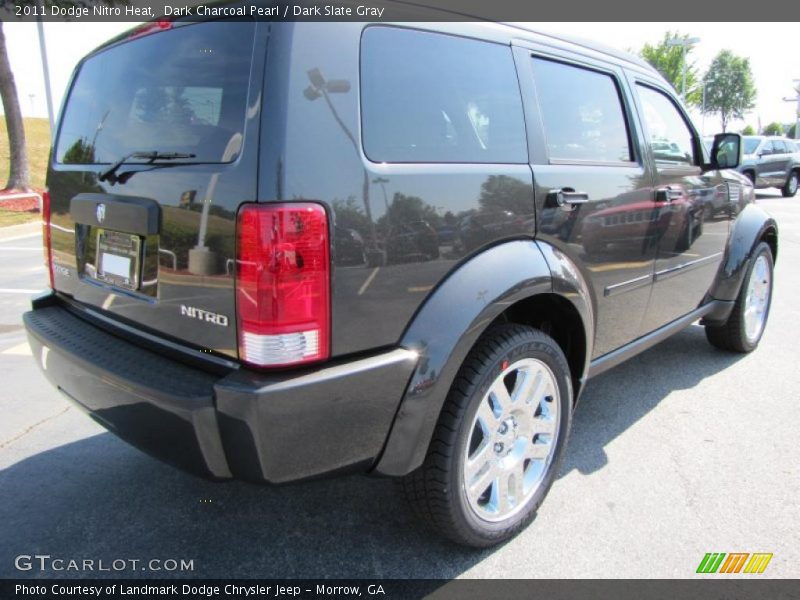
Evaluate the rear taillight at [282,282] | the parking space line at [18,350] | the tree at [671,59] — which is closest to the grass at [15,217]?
the parking space line at [18,350]

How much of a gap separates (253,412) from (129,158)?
1.02 meters

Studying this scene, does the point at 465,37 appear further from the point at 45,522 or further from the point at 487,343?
the point at 45,522

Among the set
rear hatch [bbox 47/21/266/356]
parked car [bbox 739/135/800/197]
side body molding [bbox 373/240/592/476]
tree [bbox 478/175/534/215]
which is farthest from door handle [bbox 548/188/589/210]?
parked car [bbox 739/135/800/197]

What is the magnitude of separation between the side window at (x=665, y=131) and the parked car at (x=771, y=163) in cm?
1597

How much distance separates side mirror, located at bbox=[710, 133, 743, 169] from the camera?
3.54 metres

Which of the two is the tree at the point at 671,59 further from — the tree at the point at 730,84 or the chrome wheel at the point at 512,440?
the chrome wheel at the point at 512,440

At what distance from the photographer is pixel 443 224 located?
187 cm

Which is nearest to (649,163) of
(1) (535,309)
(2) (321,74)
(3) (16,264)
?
(1) (535,309)

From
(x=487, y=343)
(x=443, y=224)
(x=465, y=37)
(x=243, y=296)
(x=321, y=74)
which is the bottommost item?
(x=487, y=343)

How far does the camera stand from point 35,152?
2909cm

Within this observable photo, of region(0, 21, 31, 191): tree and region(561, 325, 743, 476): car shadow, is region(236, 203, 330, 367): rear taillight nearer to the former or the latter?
region(561, 325, 743, 476): car shadow

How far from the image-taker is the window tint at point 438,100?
1771 mm

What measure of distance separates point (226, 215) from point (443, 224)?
66cm

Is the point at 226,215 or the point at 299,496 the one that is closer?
the point at 226,215
